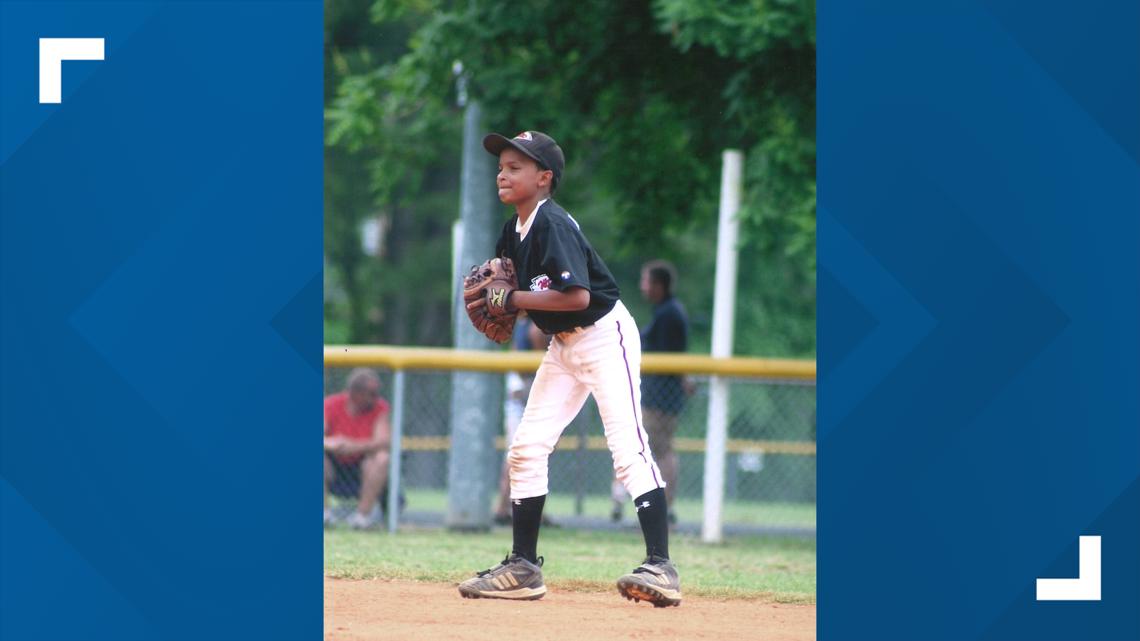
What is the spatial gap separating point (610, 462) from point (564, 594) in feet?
22.8

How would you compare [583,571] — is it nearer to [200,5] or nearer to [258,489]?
[258,489]

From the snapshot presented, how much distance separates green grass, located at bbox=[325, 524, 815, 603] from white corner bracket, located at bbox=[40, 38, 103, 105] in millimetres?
2908

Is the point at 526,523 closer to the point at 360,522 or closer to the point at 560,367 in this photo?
the point at 560,367

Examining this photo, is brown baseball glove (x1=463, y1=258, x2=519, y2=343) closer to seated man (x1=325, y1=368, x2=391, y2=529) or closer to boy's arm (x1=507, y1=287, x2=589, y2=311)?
boy's arm (x1=507, y1=287, x2=589, y2=311)

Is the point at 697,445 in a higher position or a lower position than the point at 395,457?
lower

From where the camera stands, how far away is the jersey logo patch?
6.11 meters

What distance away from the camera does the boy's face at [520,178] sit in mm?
6215

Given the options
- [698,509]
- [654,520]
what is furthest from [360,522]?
[698,509]

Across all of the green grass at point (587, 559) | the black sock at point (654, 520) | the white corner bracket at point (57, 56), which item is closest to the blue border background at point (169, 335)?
the white corner bracket at point (57, 56)

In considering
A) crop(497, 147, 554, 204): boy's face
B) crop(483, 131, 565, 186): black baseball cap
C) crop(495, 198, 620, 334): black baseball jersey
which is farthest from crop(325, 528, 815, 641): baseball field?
crop(483, 131, 565, 186): black baseball cap
